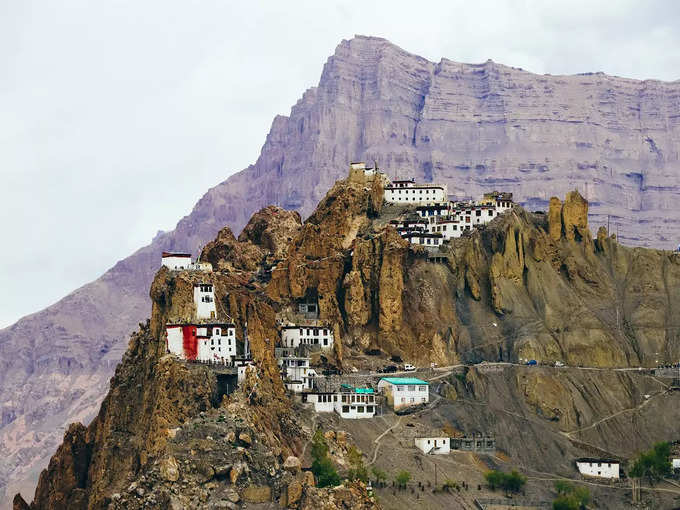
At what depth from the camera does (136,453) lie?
17062 cm

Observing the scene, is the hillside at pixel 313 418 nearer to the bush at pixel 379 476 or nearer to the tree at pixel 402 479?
the bush at pixel 379 476

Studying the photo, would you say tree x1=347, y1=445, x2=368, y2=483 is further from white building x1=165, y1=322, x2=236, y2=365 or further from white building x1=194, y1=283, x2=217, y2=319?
white building x1=194, y1=283, x2=217, y2=319

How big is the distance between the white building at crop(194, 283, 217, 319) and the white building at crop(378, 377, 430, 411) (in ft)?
68.9

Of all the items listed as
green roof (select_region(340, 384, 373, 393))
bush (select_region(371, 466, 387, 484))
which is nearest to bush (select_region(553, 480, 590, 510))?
bush (select_region(371, 466, 387, 484))

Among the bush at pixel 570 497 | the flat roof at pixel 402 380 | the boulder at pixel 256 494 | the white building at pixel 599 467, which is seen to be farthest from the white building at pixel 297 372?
the boulder at pixel 256 494

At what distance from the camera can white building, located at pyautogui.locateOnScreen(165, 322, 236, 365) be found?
170800 mm

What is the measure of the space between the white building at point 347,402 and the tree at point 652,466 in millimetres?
28900

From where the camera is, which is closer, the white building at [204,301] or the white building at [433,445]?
the white building at [433,445]

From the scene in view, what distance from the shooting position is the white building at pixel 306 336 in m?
188

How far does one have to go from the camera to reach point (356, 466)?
537 feet

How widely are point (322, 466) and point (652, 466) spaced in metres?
41.1

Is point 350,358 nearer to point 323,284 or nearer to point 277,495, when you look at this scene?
point 323,284

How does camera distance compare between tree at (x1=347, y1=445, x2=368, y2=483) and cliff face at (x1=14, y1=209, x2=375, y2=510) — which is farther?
tree at (x1=347, y1=445, x2=368, y2=483)

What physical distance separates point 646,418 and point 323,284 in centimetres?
4103
